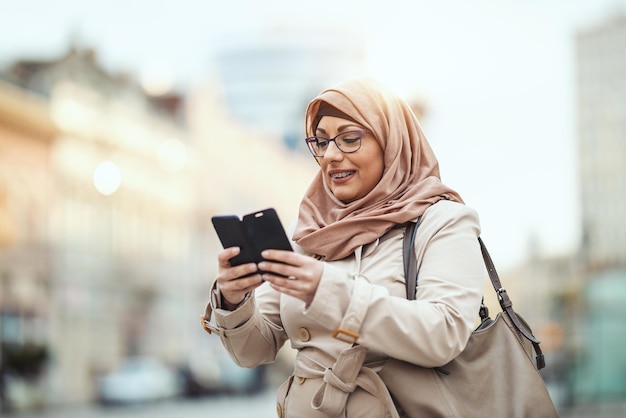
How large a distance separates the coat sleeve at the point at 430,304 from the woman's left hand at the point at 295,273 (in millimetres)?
43

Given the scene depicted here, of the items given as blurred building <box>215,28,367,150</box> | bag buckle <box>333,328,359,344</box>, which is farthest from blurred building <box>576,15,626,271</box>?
blurred building <box>215,28,367,150</box>

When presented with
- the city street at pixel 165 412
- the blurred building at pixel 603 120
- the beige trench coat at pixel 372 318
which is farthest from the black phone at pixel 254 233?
the blurred building at pixel 603 120

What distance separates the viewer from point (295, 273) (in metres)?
2.54

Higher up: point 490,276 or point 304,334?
point 490,276

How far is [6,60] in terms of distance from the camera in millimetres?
46719

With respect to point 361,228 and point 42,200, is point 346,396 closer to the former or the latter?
point 361,228

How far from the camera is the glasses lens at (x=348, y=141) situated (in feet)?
9.60

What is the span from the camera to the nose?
293 centimetres

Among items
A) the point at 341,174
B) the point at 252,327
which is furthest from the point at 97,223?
the point at 341,174

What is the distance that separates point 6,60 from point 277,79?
6304cm

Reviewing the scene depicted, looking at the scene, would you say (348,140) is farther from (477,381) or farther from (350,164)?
(477,381)

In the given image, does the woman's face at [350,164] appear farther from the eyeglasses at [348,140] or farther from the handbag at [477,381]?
the handbag at [477,381]

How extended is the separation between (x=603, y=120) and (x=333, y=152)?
108 ft

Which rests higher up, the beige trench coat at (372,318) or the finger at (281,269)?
the finger at (281,269)
